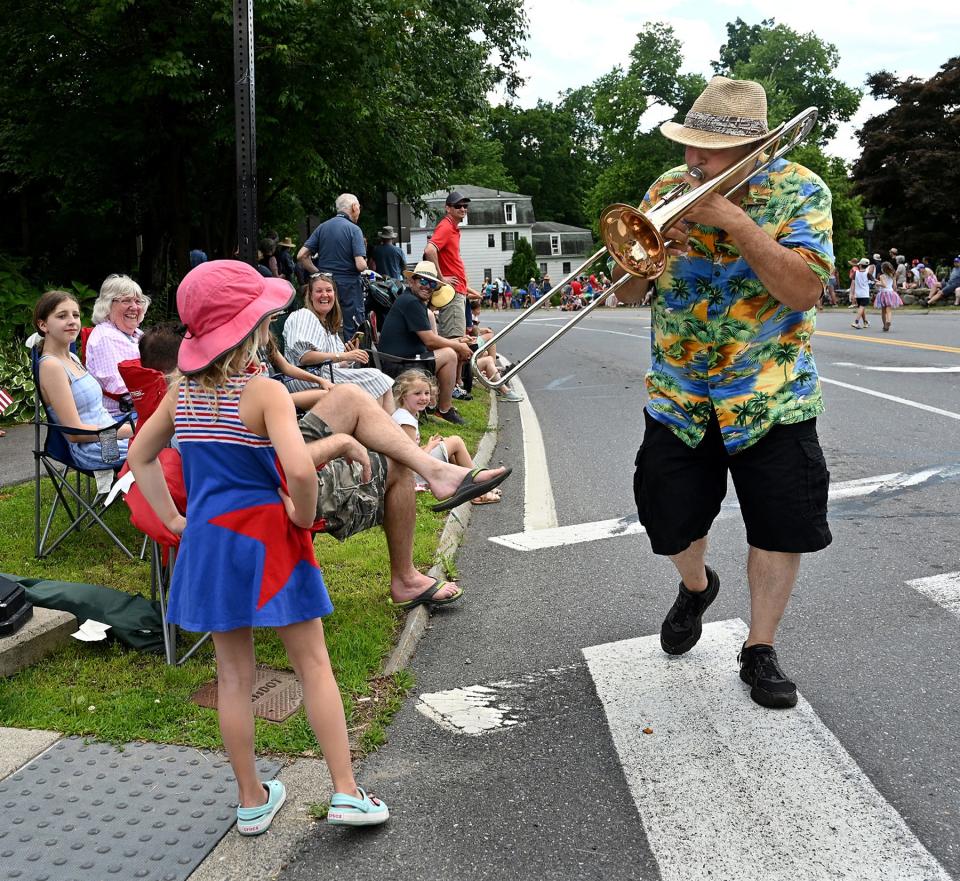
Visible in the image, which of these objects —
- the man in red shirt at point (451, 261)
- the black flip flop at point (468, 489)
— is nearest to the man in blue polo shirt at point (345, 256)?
the man in red shirt at point (451, 261)

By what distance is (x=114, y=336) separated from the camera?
635 cm

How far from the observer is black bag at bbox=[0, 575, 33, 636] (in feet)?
13.5

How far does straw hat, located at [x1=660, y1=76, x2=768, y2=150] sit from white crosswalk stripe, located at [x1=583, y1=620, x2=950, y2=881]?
6.44 feet

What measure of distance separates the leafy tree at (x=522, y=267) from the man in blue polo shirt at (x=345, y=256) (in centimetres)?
7412

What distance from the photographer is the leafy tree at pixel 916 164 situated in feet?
157

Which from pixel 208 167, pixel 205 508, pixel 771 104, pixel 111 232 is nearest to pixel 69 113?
pixel 208 167

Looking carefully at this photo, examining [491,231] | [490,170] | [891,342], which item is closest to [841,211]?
[491,231]

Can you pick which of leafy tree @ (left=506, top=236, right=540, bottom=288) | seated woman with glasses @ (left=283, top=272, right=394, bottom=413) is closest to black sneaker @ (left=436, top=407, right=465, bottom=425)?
seated woman with glasses @ (left=283, top=272, right=394, bottom=413)

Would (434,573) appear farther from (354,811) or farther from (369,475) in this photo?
(354,811)

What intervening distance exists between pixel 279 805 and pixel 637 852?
106 cm

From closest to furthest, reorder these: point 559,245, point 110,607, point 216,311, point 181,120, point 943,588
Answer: point 216,311
point 110,607
point 943,588
point 181,120
point 559,245

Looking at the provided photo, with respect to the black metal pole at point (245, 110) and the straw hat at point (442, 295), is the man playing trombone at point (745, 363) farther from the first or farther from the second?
the straw hat at point (442, 295)

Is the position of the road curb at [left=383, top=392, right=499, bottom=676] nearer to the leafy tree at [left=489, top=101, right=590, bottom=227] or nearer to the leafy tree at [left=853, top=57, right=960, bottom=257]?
the leafy tree at [left=853, top=57, right=960, bottom=257]

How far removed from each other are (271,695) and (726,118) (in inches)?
104
